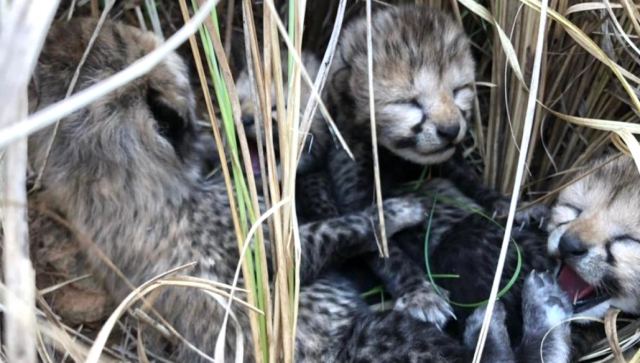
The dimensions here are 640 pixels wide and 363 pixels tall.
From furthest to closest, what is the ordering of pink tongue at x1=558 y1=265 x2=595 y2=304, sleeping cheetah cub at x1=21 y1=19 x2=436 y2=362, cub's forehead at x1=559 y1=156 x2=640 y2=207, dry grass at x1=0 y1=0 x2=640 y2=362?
pink tongue at x1=558 y1=265 x2=595 y2=304 → cub's forehead at x1=559 y1=156 x2=640 y2=207 → sleeping cheetah cub at x1=21 y1=19 x2=436 y2=362 → dry grass at x1=0 y1=0 x2=640 y2=362

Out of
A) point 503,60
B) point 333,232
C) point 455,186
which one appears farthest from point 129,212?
point 503,60

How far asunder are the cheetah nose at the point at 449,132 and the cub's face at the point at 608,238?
0.40m

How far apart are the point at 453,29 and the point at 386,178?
0.56 meters

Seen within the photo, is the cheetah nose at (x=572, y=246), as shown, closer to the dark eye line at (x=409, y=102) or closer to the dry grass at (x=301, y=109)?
the dry grass at (x=301, y=109)

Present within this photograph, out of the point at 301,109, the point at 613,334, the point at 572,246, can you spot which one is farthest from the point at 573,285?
the point at 301,109

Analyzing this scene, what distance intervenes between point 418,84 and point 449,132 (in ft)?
0.63

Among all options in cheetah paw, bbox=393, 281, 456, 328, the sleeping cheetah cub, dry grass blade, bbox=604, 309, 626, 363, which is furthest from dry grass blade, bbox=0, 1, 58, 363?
dry grass blade, bbox=604, 309, 626, 363

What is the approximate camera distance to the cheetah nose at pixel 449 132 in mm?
2590

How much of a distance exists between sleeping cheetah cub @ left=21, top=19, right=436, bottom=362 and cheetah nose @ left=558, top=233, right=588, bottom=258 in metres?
0.61

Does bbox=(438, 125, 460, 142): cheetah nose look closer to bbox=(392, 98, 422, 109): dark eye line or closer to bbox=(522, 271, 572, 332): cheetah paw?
bbox=(392, 98, 422, 109): dark eye line

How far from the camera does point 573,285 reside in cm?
259

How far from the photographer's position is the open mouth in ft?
8.20

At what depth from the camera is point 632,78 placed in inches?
97.9

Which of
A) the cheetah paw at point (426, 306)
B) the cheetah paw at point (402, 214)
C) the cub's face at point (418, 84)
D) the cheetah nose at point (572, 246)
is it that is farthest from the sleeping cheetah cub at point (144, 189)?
the cheetah nose at point (572, 246)
